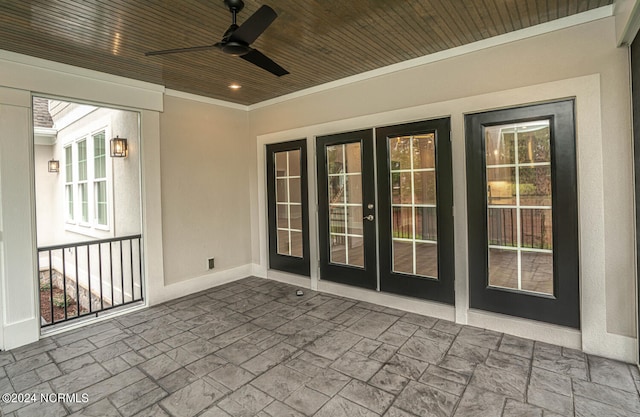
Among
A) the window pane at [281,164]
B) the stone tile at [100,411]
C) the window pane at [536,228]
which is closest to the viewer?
the stone tile at [100,411]

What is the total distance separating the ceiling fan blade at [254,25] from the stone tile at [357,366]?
2622 mm

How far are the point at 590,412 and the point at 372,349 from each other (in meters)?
1.49

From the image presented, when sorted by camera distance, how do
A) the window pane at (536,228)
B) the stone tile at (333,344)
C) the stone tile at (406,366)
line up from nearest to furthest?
1. the stone tile at (406,366)
2. the stone tile at (333,344)
3. the window pane at (536,228)

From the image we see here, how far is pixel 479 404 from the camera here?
2.08 meters

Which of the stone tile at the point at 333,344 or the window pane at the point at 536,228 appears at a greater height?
the window pane at the point at 536,228

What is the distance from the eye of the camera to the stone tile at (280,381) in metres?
2.26

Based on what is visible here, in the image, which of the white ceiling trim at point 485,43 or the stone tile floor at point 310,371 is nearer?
the stone tile floor at point 310,371

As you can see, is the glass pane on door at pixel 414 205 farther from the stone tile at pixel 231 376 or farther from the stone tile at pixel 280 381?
the stone tile at pixel 231 376

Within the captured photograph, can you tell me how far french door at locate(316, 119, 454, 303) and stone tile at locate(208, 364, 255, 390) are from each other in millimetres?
1968

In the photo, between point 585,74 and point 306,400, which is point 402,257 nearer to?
point 306,400

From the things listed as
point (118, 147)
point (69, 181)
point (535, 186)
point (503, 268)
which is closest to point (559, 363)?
point (503, 268)

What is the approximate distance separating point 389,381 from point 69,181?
7.32m

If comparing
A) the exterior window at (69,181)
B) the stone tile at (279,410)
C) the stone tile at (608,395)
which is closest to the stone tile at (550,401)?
the stone tile at (608,395)

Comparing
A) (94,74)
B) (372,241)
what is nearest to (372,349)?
(372,241)
